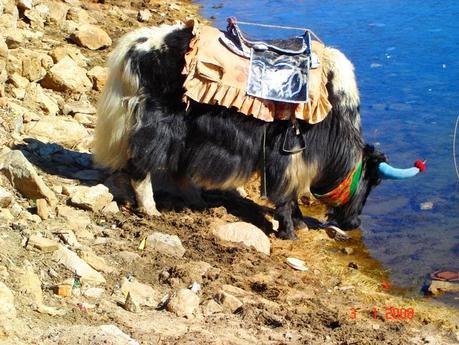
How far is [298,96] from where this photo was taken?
5.06 metres

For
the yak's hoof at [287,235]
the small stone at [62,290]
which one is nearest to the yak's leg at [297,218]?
the yak's hoof at [287,235]

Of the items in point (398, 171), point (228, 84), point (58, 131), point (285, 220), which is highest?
point (228, 84)

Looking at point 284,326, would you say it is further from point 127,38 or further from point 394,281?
point 127,38

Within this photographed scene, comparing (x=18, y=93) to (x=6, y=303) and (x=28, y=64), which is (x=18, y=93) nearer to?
(x=28, y=64)

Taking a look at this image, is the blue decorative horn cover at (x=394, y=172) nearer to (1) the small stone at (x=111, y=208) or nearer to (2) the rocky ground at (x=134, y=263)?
(2) the rocky ground at (x=134, y=263)

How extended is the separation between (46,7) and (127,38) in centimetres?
382

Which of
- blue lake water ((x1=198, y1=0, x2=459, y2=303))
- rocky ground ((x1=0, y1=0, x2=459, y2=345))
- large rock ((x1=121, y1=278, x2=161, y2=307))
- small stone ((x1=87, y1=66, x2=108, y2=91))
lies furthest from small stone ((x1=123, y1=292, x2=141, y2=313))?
small stone ((x1=87, y1=66, x2=108, y2=91))

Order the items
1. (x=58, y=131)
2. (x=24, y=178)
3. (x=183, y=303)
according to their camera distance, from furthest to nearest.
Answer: (x=58, y=131) < (x=24, y=178) < (x=183, y=303)

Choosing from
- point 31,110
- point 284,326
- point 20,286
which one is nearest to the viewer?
point 20,286

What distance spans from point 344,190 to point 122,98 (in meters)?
1.69

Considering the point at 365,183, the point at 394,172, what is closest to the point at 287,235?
the point at 365,183

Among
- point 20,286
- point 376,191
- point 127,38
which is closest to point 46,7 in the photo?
point 127,38

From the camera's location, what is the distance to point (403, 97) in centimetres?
825

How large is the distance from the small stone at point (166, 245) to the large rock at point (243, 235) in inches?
20.2
